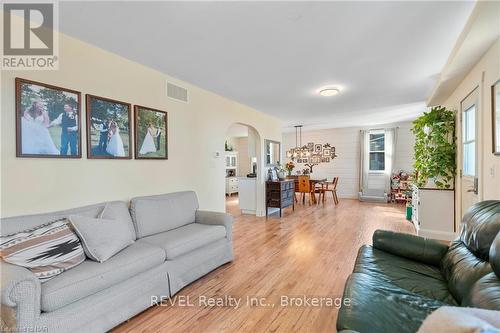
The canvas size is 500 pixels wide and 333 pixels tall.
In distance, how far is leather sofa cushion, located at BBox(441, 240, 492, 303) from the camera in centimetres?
136

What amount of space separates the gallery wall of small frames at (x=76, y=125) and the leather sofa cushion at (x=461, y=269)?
9.99 feet

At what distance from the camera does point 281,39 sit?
2385 millimetres

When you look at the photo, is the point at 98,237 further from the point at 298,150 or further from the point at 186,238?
the point at 298,150

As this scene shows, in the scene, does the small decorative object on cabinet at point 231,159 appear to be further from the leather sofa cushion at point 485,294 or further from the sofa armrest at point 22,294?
the leather sofa cushion at point 485,294

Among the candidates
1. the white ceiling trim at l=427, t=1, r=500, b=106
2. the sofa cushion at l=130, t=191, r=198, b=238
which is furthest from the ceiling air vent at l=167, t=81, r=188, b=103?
the white ceiling trim at l=427, t=1, r=500, b=106

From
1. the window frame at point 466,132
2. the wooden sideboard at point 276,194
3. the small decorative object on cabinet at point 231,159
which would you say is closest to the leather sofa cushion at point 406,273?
the window frame at point 466,132

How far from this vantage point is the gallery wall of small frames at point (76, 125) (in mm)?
1988

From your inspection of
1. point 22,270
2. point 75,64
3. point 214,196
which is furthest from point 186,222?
point 75,64

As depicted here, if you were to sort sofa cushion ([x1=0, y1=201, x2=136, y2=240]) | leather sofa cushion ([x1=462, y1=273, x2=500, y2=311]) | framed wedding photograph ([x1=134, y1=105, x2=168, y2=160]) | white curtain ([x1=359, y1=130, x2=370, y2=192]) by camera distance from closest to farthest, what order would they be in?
leather sofa cushion ([x1=462, y1=273, x2=500, y2=311]), sofa cushion ([x1=0, y1=201, x2=136, y2=240]), framed wedding photograph ([x1=134, y1=105, x2=168, y2=160]), white curtain ([x1=359, y1=130, x2=370, y2=192])

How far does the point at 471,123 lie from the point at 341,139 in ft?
17.4

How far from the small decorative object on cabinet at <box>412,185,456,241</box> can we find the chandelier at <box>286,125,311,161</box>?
4.51m

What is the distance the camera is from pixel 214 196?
4078 millimetres

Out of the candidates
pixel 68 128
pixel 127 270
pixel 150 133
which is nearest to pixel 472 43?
pixel 150 133

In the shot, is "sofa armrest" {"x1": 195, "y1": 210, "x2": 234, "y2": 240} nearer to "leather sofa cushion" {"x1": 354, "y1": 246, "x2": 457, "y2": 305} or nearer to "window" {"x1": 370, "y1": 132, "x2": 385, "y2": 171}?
"leather sofa cushion" {"x1": 354, "y1": 246, "x2": 457, "y2": 305}
